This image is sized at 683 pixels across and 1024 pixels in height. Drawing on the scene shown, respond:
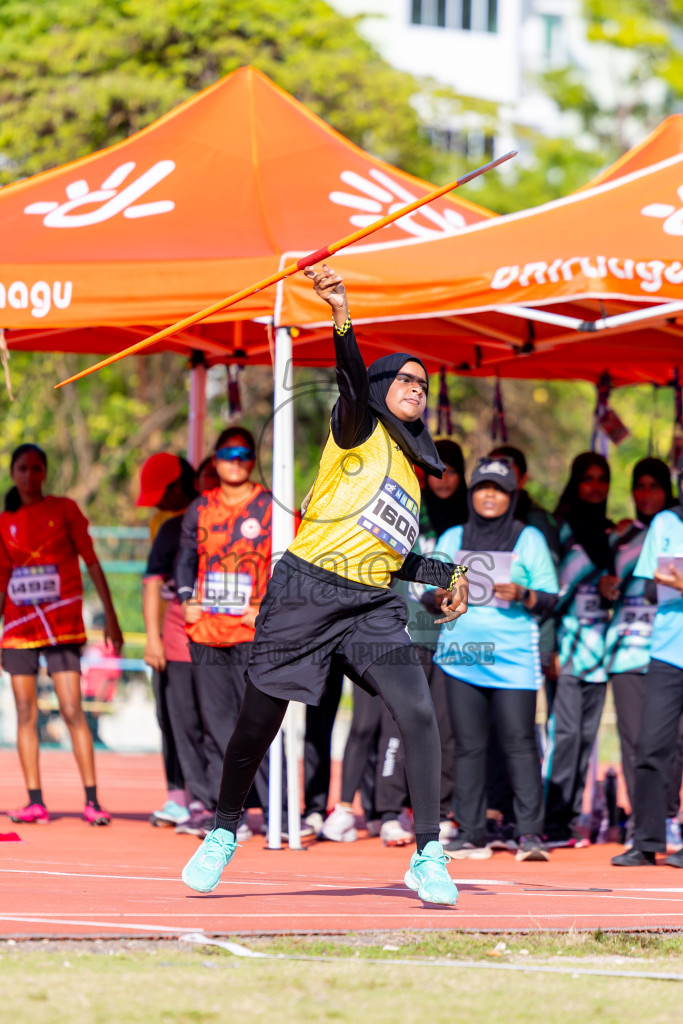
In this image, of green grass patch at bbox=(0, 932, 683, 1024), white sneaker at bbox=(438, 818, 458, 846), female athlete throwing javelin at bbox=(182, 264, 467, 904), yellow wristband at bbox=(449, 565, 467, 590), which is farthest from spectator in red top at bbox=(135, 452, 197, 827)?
green grass patch at bbox=(0, 932, 683, 1024)

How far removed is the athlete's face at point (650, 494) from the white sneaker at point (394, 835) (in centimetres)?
212

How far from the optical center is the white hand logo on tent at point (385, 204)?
820 cm

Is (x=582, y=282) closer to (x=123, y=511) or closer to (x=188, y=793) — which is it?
(x=188, y=793)

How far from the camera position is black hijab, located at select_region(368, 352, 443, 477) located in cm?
507

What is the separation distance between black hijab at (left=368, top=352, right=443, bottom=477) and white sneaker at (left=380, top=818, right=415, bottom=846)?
2.96 meters

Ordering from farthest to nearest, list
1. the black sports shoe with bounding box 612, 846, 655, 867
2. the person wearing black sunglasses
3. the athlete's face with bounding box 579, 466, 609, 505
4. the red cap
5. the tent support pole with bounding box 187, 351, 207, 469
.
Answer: the tent support pole with bounding box 187, 351, 207, 469 → the red cap → the athlete's face with bounding box 579, 466, 609, 505 → the person wearing black sunglasses → the black sports shoe with bounding box 612, 846, 655, 867

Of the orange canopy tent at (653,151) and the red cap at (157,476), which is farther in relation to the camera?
the orange canopy tent at (653,151)

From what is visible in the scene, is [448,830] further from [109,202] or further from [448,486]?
[109,202]

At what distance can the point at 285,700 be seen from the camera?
16.8 feet

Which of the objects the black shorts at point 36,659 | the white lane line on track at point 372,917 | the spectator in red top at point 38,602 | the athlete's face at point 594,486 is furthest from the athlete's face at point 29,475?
the white lane line on track at point 372,917

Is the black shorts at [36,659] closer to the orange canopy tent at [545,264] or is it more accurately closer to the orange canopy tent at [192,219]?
the orange canopy tent at [192,219]

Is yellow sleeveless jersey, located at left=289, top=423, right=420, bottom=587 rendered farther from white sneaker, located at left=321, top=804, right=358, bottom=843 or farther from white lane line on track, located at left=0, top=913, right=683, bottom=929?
white sneaker, located at left=321, top=804, right=358, bottom=843

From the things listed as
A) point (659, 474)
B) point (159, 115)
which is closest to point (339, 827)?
point (659, 474)

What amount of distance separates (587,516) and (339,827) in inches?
85.0
